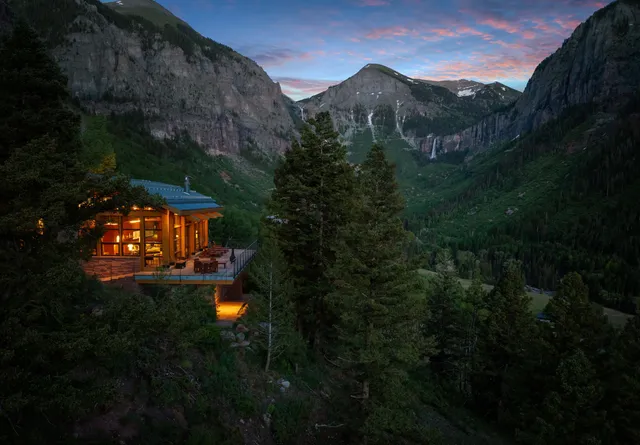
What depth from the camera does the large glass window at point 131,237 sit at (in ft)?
78.7

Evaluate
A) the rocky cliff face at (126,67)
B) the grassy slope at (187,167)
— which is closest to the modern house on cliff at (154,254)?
the grassy slope at (187,167)

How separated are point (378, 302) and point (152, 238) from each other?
15872 millimetres

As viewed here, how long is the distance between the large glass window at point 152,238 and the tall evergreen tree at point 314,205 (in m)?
8.96


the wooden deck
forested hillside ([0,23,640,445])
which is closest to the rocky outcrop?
forested hillside ([0,23,640,445])

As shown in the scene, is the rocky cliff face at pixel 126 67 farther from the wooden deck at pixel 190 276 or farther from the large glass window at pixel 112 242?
the wooden deck at pixel 190 276

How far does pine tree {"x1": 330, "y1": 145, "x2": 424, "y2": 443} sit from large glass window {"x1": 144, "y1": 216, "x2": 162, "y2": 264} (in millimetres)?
13484

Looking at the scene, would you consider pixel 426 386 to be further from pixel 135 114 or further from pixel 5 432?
pixel 135 114

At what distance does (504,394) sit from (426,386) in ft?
20.3

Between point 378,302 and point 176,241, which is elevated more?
point 176,241

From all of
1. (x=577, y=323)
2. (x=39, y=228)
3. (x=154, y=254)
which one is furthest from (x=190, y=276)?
(x=577, y=323)

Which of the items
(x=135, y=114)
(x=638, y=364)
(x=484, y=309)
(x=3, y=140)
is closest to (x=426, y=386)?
(x=484, y=309)

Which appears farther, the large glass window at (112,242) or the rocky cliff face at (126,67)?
the rocky cliff face at (126,67)

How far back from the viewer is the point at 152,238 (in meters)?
24.4

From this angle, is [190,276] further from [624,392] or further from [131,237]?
[624,392]
